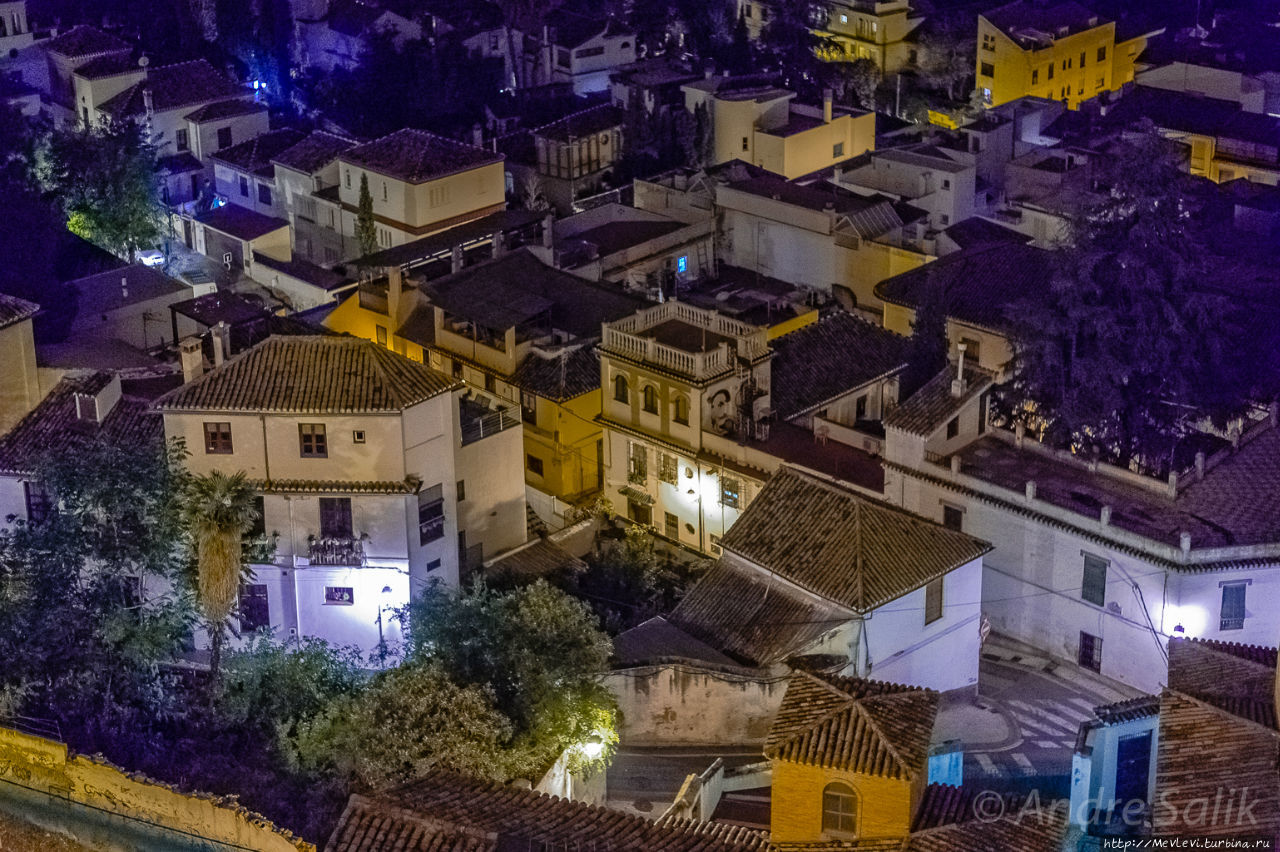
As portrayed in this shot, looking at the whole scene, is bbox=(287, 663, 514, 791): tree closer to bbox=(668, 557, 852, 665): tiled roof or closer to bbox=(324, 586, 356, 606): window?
bbox=(324, 586, 356, 606): window

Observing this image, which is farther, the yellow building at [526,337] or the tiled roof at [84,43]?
the tiled roof at [84,43]

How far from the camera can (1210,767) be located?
101 feet

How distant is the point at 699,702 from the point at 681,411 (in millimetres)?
11584

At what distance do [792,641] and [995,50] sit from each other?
58.2 metres

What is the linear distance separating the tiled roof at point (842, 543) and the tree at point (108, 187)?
119ft

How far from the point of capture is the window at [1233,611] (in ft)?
144

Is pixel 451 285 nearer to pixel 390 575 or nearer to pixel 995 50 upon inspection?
pixel 390 575

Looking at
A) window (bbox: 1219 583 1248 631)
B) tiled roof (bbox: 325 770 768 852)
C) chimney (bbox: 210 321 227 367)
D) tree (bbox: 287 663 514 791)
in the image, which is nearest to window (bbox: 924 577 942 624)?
window (bbox: 1219 583 1248 631)

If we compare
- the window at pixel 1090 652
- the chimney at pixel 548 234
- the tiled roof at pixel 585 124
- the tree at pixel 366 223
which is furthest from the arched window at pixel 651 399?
the tiled roof at pixel 585 124

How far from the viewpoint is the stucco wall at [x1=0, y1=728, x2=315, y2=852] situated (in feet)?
106

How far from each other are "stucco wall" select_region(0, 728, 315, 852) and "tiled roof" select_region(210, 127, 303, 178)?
1790 inches

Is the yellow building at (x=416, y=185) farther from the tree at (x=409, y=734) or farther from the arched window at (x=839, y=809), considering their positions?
the arched window at (x=839, y=809)

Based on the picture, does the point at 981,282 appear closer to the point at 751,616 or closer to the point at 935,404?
the point at 935,404

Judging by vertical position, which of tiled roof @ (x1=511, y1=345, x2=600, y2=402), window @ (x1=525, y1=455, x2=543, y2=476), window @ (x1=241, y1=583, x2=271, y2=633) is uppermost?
tiled roof @ (x1=511, y1=345, x2=600, y2=402)
